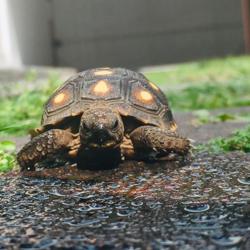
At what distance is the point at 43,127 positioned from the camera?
2719 millimetres

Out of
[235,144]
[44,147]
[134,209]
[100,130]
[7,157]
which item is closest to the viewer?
[134,209]

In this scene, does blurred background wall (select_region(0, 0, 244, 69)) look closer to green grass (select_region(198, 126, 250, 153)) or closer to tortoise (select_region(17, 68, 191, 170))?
green grass (select_region(198, 126, 250, 153))

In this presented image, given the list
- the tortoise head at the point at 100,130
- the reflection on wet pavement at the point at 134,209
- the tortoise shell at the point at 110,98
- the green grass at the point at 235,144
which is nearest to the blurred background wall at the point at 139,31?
the green grass at the point at 235,144

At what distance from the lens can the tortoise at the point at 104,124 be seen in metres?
2.41

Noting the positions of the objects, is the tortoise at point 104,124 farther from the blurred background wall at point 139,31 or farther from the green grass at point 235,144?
the blurred background wall at point 139,31

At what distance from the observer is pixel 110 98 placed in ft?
8.57

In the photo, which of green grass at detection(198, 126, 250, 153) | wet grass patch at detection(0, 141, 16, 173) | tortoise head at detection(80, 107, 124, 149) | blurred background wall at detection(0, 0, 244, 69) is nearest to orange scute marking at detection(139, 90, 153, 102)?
tortoise head at detection(80, 107, 124, 149)

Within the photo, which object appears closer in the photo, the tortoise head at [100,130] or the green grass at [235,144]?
the tortoise head at [100,130]

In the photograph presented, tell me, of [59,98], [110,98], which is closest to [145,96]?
[110,98]

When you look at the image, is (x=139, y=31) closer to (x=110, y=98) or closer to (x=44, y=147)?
(x=110, y=98)

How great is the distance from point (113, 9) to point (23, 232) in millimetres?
14506

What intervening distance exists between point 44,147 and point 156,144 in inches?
17.7

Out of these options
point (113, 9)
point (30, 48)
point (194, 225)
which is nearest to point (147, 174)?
point (194, 225)

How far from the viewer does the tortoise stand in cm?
241
